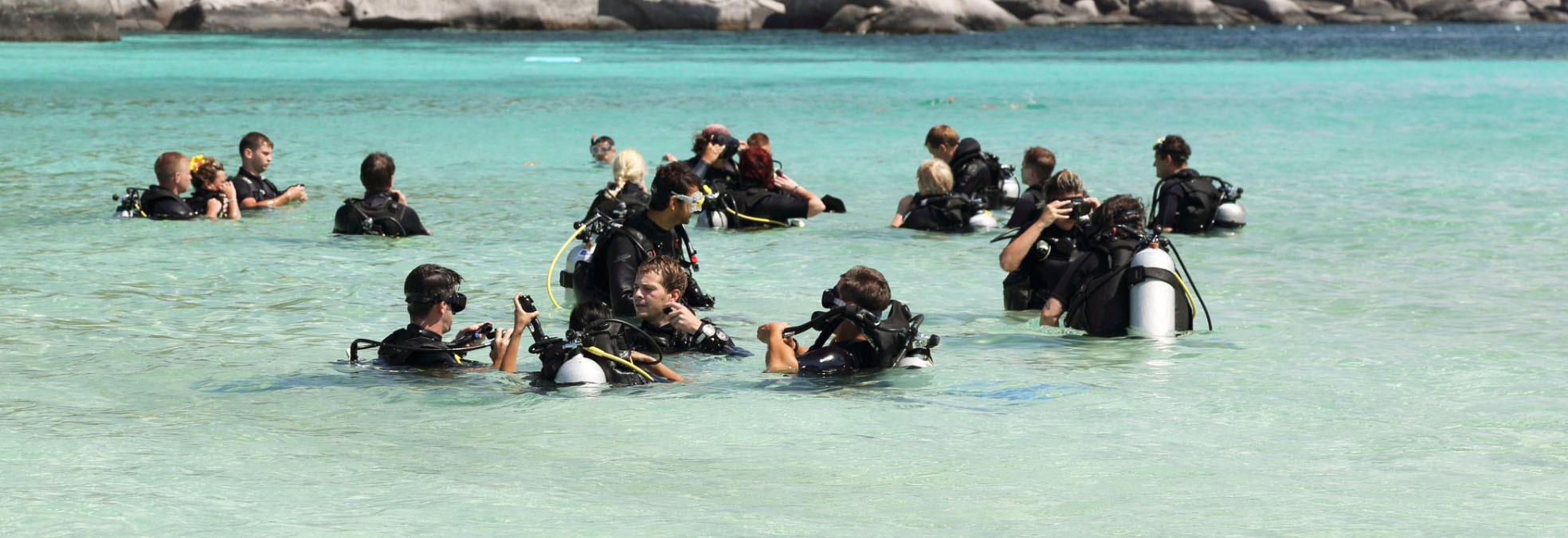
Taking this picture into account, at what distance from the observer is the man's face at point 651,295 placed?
7.04 m

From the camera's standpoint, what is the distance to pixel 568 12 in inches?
3440

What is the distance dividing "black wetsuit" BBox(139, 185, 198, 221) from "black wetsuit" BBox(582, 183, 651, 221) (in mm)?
4635

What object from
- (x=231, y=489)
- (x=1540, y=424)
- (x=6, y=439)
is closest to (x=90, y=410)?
(x=6, y=439)

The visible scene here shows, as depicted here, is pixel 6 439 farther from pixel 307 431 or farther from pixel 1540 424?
pixel 1540 424

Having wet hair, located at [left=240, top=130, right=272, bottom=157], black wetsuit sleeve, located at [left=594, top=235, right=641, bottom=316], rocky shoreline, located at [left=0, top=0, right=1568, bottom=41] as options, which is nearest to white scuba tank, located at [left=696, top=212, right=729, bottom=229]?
wet hair, located at [left=240, top=130, right=272, bottom=157]

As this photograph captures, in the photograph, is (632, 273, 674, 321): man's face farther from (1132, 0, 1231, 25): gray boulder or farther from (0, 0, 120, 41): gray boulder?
(1132, 0, 1231, 25): gray boulder

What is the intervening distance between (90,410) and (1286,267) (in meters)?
8.35

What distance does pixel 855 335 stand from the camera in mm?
7039

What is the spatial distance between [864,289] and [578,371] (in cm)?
124

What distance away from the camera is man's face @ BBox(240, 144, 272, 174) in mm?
13898

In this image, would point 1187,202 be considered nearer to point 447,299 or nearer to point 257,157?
point 447,299

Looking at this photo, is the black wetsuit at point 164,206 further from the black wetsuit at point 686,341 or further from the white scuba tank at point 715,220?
the black wetsuit at point 686,341

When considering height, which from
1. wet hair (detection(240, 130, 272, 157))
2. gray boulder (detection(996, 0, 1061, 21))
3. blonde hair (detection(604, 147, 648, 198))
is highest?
gray boulder (detection(996, 0, 1061, 21))

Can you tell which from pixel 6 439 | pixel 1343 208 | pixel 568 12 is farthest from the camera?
pixel 568 12
